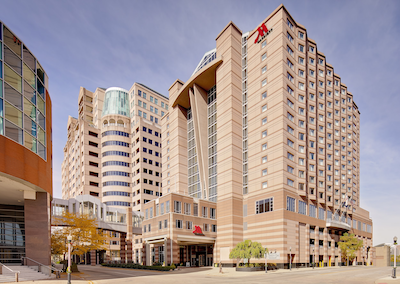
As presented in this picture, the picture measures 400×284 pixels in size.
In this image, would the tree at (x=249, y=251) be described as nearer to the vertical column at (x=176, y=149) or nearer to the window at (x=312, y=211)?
the window at (x=312, y=211)

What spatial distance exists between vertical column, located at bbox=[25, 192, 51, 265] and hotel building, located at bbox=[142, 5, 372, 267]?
92.0 ft

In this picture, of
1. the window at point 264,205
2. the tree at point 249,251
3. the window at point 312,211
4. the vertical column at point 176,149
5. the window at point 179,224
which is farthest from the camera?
the vertical column at point 176,149

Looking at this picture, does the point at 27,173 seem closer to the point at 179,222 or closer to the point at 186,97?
the point at 179,222

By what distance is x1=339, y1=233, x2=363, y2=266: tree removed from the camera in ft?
242

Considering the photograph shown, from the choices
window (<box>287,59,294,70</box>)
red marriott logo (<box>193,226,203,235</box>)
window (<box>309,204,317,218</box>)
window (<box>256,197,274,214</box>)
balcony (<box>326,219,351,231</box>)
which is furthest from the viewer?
balcony (<box>326,219,351,231</box>)

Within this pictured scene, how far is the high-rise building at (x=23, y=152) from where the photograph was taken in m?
29.8

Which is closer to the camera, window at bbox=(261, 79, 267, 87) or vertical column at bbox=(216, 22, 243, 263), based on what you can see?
vertical column at bbox=(216, 22, 243, 263)

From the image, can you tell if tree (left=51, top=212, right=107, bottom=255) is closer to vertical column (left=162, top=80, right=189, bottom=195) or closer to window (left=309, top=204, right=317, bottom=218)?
vertical column (left=162, top=80, right=189, bottom=195)

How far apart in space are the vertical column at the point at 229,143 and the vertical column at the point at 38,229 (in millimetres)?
37709

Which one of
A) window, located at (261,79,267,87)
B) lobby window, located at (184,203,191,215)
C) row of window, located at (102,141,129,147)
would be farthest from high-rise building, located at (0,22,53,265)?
row of window, located at (102,141,129,147)

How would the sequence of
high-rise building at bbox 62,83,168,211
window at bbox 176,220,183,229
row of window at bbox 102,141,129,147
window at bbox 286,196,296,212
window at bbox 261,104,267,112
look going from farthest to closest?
1. row of window at bbox 102,141,129,147
2. high-rise building at bbox 62,83,168,211
3. window at bbox 261,104,267,112
4. window at bbox 176,220,183,229
5. window at bbox 286,196,296,212

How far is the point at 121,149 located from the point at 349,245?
84.9 metres

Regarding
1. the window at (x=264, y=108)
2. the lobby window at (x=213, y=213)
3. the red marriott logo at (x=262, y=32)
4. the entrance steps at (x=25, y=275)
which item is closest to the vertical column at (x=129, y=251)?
the lobby window at (x=213, y=213)

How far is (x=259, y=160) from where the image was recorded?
6500 centimetres
